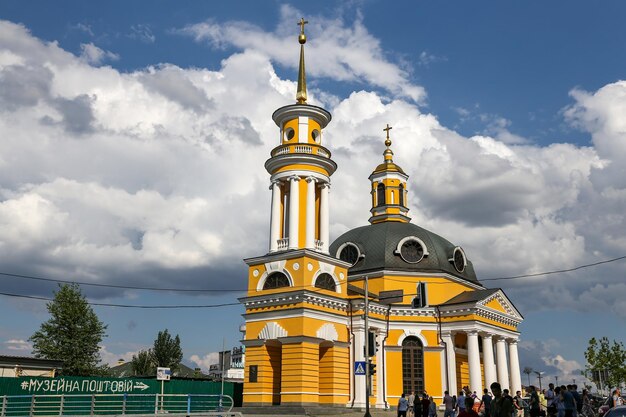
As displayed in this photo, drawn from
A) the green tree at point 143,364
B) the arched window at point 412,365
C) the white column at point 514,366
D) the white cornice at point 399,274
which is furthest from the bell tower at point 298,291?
the green tree at point 143,364

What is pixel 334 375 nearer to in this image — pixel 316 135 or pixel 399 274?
pixel 399 274

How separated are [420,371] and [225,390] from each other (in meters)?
12.7

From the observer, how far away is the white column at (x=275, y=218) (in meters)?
37.3

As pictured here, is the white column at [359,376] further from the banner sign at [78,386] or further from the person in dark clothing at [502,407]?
the person in dark clothing at [502,407]

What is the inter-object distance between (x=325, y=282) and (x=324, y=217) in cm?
419

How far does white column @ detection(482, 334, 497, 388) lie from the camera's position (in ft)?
131

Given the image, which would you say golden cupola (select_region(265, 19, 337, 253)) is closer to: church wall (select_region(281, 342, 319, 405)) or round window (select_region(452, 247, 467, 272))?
church wall (select_region(281, 342, 319, 405))

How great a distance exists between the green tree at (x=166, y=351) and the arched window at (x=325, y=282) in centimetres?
4310

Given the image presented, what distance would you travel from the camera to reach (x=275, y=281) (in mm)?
36281

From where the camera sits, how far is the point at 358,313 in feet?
122

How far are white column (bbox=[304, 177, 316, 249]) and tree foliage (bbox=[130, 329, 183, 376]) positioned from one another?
43068 mm

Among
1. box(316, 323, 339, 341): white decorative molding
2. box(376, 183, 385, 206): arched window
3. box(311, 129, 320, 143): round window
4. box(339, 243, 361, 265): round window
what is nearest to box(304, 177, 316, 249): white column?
box(311, 129, 320, 143): round window

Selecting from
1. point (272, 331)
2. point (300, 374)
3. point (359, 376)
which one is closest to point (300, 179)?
point (272, 331)

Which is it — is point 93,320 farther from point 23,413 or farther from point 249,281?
point 23,413
